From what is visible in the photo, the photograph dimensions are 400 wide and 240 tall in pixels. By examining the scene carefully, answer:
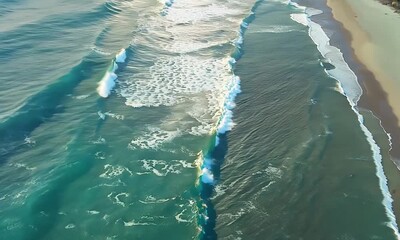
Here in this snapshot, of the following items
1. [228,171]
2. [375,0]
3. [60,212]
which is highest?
[375,0]

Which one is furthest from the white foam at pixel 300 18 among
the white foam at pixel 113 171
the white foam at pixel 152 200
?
the white foam at pixel 152 200

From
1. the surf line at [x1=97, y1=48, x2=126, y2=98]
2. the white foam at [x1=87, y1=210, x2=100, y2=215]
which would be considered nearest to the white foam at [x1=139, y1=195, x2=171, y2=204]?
the white foam at [x1=87, y1=210, x2=100, y2=215]

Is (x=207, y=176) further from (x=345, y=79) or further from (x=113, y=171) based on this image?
(x=345, y=79)

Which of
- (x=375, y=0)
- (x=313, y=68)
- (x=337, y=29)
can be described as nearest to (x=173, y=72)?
(x=313, y=68)

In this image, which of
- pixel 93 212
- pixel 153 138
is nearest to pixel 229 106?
pixel 153 138

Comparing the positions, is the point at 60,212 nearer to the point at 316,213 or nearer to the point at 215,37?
the point at 316,213
